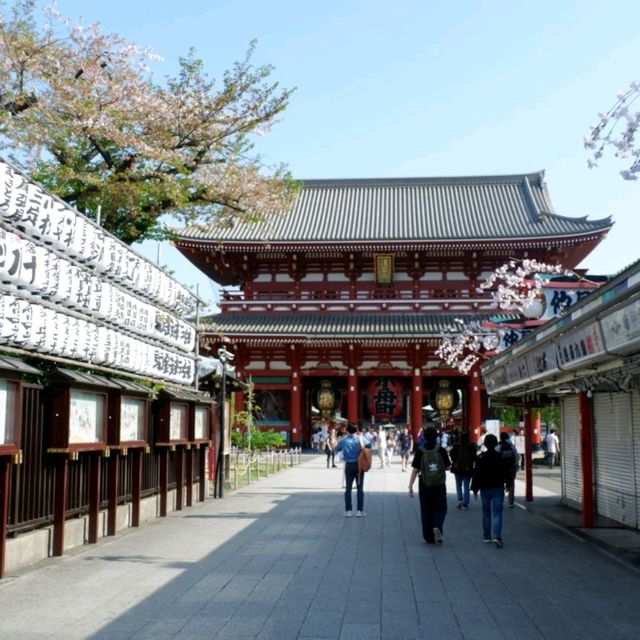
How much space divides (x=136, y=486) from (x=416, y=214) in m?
32.3

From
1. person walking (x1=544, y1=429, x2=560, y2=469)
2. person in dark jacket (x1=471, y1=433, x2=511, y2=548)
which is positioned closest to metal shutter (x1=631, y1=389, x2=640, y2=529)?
person in dark jacket (x1=471, y1=433, x2=511, y2=548)

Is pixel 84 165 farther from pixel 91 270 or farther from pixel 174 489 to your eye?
pixel 174 489

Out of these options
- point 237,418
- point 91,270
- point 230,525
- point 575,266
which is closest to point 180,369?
point 230,525

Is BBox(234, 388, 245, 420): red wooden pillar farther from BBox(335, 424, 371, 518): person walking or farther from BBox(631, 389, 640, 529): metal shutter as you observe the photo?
BBox(631, 389, 640, 529): metal shutter

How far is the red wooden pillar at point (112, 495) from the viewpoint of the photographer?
11.4 meters

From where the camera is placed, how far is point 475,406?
3653 centimetres

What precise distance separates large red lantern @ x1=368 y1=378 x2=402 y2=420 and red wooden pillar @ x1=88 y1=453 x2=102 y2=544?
28.8 metres

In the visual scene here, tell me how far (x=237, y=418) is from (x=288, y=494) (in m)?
12.2

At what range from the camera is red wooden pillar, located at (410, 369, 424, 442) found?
1414 inches

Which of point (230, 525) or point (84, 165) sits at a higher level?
point (84, 165)

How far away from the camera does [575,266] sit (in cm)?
4216

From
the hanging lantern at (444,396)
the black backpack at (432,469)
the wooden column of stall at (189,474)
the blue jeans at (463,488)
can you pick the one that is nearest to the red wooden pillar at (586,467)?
the black backpack at (432,469)

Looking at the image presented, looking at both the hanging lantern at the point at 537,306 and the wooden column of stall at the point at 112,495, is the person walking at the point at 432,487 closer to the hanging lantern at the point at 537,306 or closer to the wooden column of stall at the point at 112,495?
the wooden column of stall at the point at 112,495

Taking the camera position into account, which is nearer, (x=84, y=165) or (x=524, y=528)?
(x=524, y=528)
